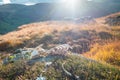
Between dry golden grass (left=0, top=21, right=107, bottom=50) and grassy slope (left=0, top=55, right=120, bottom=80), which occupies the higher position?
grassy slope (left=0, top=55, right=120, bottom=80)

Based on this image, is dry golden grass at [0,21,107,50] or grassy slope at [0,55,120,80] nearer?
grassy slope at [0,55,120,80]

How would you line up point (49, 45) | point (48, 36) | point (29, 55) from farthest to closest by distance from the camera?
point (48, 36) → point (49, 45) → point (29, 55)

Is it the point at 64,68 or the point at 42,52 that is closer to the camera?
the point at 64,68

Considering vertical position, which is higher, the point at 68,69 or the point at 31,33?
the point at 68,69

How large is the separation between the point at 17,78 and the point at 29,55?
2.33 metres

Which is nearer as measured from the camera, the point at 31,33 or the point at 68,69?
the point at 68,69

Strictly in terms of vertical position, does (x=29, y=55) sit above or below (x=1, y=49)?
above

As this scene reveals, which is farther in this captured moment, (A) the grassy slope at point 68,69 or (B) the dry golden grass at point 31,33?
(B) the dry golden grass at point 31,33

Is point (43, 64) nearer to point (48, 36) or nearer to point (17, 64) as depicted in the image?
point (17, 64)

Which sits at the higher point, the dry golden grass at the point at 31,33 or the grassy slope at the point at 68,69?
the grassy slope at the point at 68,69

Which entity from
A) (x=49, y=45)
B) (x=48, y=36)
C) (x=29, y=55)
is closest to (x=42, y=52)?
(x=29, y=55)

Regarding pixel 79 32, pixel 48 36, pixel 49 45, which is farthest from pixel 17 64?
pixel 79 32

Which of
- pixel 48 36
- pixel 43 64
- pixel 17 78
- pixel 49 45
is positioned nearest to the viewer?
pixel 17 78

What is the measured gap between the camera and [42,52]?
13289 millimetres
